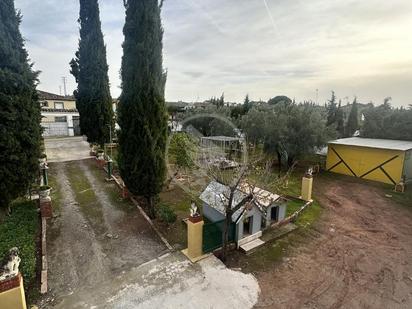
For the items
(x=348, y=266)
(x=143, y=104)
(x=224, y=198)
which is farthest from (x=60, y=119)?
(x=348, y=266)

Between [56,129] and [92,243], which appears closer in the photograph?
[92,243]

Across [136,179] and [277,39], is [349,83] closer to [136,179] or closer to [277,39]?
[277,39]

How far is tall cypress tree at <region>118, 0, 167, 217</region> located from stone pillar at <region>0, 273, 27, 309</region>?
4.81m

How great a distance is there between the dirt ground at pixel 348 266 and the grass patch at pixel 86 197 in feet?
20.1

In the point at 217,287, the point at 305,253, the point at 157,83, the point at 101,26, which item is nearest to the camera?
the point at 217,287

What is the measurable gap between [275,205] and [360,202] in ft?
21.0

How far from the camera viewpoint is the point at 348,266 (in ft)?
22.9

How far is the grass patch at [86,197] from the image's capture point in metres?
8.77

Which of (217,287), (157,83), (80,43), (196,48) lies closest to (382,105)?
(196,48)

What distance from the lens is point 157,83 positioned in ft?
28.2

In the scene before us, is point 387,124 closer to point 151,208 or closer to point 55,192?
point 151,208

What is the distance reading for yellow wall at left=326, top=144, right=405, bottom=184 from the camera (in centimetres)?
1512

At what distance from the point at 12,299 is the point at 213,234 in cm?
483

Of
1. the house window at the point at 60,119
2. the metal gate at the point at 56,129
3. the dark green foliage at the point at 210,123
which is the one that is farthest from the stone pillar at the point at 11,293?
the house window at the point at 60,119
